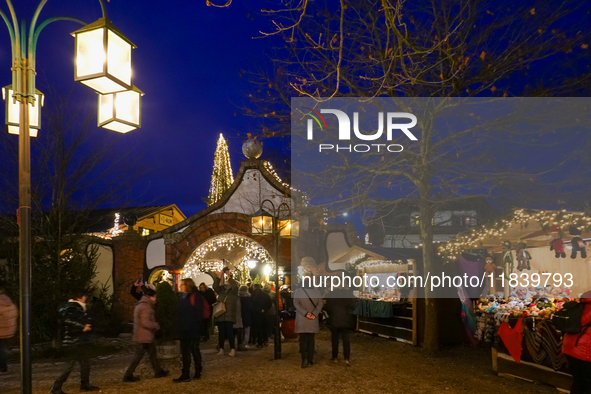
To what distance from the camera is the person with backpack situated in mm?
5574

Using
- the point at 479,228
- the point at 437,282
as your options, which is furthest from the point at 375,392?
the point at 479,228

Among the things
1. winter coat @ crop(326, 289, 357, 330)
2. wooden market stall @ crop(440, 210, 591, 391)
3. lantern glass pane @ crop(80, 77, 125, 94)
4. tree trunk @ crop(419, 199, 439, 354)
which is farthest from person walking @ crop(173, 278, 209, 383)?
tree trunk @ crop(419, 199, 439, 354)

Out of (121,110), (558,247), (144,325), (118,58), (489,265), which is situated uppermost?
(118,58)

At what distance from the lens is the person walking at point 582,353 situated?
557cm

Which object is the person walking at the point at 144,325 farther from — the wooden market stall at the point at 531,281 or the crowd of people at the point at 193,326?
the wooden market stall at the point at 531,281

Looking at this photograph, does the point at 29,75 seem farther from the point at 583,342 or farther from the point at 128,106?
the point at 583,342

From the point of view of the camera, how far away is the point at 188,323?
7.90m

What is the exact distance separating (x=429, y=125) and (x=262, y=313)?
5960 millimetres

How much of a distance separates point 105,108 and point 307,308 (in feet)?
18.7

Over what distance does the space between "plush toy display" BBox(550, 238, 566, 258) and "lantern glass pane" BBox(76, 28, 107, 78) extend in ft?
31.5

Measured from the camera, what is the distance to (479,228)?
11422 millimetres

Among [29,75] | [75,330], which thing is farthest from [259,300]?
[29,75]

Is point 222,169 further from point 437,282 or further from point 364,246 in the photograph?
point 437,282

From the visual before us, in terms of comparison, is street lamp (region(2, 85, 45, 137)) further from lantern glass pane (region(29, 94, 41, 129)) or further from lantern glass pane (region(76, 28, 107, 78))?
lantern glass pane (region(76, 28, 107, 78))
